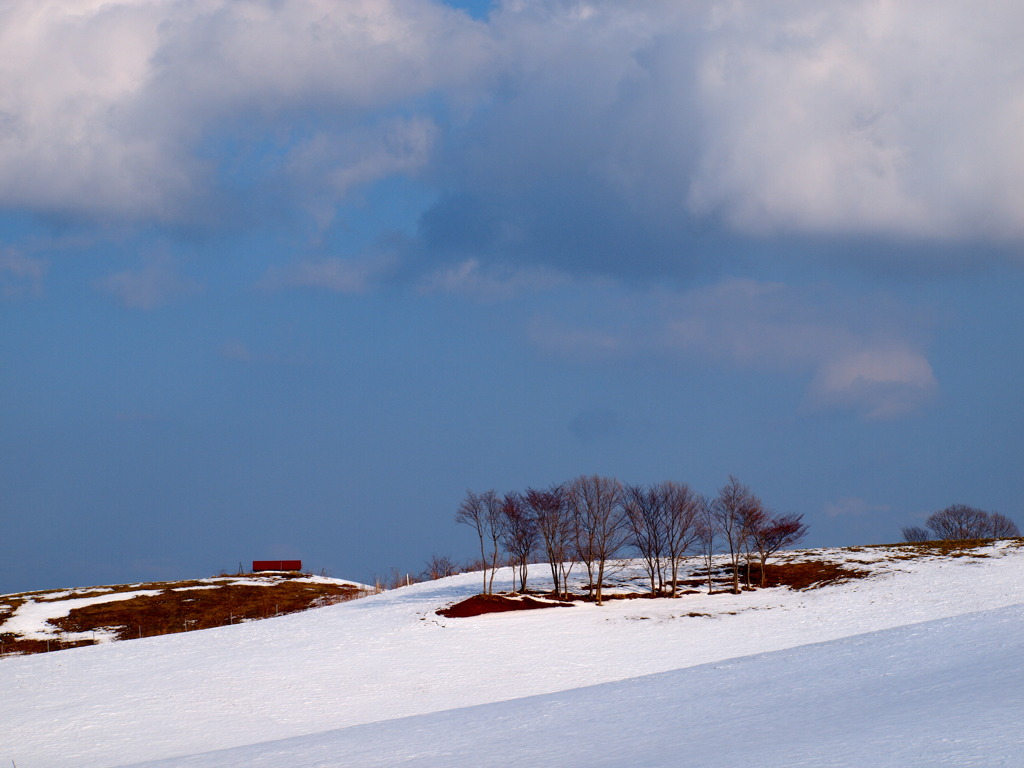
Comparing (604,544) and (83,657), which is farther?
(604,544)

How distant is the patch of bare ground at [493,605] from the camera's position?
163 feet

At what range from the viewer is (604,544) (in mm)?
58438

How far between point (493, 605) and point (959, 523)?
79.2 metres

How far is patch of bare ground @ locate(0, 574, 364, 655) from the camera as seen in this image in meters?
54.6

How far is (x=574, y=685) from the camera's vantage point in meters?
31.5

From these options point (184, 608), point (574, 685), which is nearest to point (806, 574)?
point (574, 685)

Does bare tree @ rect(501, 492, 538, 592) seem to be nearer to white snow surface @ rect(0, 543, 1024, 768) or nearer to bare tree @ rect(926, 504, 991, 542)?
white snow surface @ rect(0, 543, 1024, 768)

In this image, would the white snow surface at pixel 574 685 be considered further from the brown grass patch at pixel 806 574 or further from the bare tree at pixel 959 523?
the bare tree at pixel 959 523

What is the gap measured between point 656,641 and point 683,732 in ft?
75.1

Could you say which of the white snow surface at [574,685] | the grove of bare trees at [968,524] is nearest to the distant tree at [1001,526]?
the grove of bare trees at [968,524]

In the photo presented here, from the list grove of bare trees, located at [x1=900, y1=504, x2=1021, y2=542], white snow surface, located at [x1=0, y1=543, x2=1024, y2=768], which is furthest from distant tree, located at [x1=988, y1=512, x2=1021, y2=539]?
white snow surface, located at [x1=0, y1=543, x2=1024, y2=768]

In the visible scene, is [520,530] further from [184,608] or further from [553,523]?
[184,608]

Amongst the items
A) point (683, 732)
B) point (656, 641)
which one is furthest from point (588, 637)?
point (683, 732)

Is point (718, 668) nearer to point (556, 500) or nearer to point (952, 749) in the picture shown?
point (952, 749)
